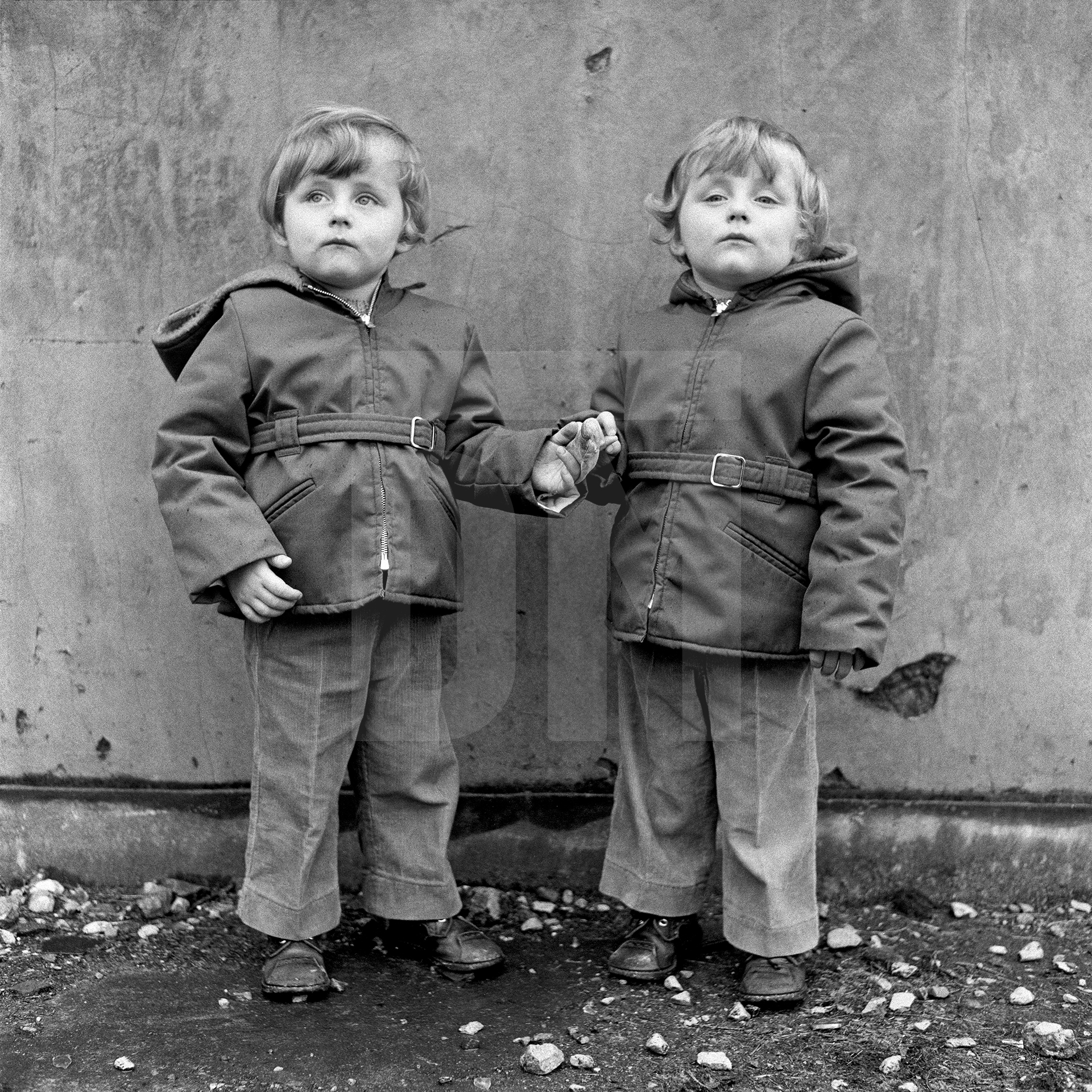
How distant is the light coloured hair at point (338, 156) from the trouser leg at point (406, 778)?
30.9 inches

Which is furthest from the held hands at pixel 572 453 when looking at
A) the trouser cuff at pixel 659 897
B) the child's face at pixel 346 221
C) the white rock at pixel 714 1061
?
the white rock at pixel 714 1061

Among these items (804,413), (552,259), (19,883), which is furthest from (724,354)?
(19,883)

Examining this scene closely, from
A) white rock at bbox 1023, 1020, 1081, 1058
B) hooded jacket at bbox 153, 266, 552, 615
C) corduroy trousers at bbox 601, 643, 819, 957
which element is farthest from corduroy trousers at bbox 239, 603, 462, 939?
white rock at bbox 1023, 1020, 1081, 1058

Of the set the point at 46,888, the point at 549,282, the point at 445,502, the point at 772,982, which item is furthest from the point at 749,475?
A: the point at 46,888

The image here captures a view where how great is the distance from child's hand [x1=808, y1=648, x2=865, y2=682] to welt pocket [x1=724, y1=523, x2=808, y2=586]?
0.16 meters

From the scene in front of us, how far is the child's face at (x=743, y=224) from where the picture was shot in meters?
2.39

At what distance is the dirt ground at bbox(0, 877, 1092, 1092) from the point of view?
2.19m

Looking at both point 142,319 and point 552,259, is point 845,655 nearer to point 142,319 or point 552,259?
point 552,259

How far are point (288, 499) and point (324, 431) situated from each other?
5.5 inches

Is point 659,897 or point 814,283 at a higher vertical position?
point 814,283

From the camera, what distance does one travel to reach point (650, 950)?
253 cm

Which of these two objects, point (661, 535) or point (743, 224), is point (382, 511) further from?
point (743, 224)

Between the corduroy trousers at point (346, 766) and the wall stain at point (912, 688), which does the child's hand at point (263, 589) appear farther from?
the wall stain at point (912, 688)

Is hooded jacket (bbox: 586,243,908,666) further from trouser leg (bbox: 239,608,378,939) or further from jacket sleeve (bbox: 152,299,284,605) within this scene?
jacket sleeve (bbox: 152,299,284,605)
